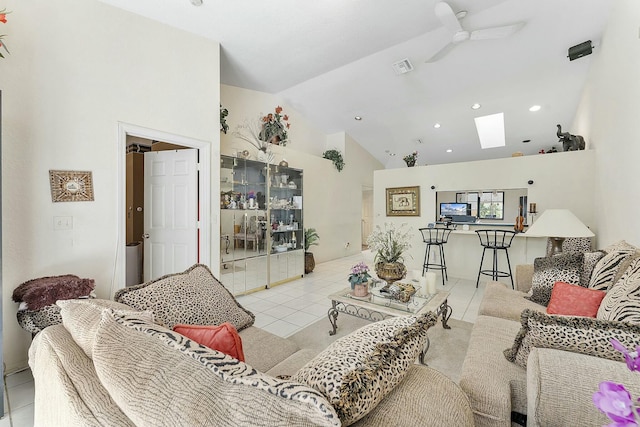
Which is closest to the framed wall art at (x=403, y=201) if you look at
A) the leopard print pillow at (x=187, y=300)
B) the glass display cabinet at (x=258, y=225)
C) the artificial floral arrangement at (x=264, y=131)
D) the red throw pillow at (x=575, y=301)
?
the glass display cabinet at (x=258, y=225)

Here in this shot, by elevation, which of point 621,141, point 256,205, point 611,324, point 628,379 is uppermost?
point 621,141

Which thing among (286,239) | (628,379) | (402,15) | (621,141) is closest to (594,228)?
(621,141)

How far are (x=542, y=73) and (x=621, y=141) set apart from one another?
2414 mm

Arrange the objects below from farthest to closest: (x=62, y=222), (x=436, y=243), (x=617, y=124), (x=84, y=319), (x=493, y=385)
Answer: (x=436, y=243), (x=617, y=124), (x=62, y=222), (x=493, y=385), (x=84, y=319)

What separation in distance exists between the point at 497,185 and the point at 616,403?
199 inches

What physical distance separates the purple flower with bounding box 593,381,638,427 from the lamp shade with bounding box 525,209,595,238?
3.10m

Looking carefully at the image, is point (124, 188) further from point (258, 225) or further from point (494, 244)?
point (494, 244)

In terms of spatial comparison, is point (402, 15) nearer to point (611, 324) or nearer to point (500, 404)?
point (611, 324)

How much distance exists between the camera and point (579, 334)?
1.03m

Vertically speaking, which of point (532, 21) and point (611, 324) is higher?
point (532, 21)

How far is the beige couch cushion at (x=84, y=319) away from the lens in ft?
2.99

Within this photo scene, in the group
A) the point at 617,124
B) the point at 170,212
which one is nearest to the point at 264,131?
the point at 170,212

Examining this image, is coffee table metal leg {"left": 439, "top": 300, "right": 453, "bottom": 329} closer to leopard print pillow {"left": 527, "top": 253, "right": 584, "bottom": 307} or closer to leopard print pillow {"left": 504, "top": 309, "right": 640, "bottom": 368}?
leopard print pillow {"left": 527, "top": 253, "right": 584, "bottom": 307}

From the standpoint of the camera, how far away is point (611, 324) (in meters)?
1.02
